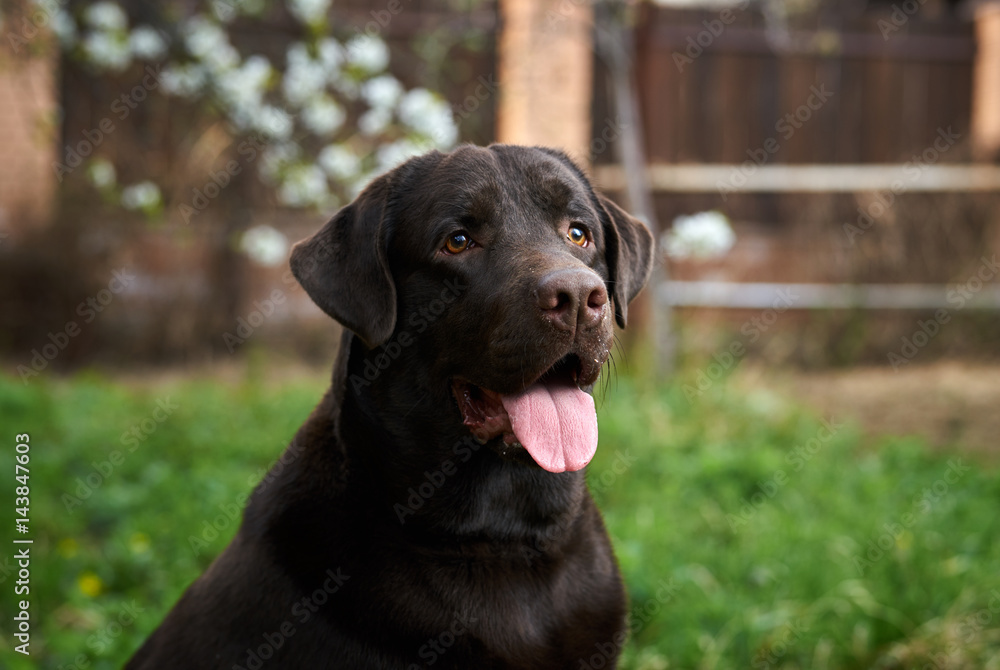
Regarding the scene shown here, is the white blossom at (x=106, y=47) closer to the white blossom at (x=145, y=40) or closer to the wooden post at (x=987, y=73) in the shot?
the white blossom at (x=145, y=40)

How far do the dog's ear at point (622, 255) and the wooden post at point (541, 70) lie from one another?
3.71m

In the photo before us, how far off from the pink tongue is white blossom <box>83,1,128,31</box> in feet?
11.7

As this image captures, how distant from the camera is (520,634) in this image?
209cm

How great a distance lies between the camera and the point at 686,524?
3992 mm

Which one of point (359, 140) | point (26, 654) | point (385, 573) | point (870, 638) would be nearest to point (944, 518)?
point (870, 638)

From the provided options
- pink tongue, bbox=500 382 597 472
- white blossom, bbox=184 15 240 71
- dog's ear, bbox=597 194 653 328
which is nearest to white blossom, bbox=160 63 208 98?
white blossom, bbox=184 15 240 71

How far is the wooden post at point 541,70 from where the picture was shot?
635cm

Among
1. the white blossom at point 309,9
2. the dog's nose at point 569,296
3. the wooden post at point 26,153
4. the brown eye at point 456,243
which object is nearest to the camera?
the dog's nose at point 569,296

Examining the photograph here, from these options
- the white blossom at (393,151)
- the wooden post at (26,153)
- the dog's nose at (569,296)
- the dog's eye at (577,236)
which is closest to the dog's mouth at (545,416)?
the dog's nose at (569,296)

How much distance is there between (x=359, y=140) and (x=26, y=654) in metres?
5.24

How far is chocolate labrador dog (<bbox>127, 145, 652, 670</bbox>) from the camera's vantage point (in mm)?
2029

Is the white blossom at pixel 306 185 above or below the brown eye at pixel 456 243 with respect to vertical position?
below

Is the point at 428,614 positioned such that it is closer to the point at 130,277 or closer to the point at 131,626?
the point at 131,626

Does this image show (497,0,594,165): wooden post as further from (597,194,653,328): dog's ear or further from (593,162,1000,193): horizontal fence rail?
(597,194,653,328): dog's ear
